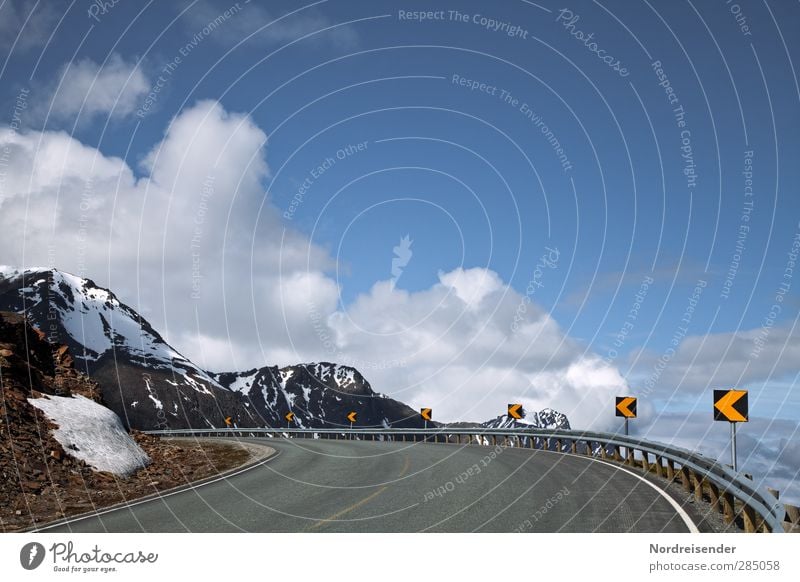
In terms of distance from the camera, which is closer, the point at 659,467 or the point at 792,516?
the point at 792,516

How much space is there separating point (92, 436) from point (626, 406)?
60.7ft

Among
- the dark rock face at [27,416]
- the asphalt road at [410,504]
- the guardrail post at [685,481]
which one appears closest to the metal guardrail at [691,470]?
the guardrail post at [685,481]

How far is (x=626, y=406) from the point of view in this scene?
2502cm

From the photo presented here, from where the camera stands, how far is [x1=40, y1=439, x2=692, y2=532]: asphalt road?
11.0m

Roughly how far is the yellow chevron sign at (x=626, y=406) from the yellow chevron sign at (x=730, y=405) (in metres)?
8.85

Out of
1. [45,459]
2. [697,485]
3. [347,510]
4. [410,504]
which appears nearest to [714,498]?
[697,485]

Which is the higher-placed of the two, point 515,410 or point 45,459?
point 515,410

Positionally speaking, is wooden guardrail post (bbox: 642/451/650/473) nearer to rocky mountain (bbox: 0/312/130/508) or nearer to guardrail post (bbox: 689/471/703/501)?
guardrail post (bbox: 689/471/703/501)

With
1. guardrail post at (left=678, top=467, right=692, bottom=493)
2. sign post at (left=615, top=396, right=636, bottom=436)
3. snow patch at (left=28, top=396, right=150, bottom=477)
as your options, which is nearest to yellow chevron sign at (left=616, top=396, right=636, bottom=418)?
sign post at (left=615, top=396, right=636, bottom=436)

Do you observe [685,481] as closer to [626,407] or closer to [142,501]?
[626,407]

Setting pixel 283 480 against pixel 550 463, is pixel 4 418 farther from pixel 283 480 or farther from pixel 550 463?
pixel 550 463
